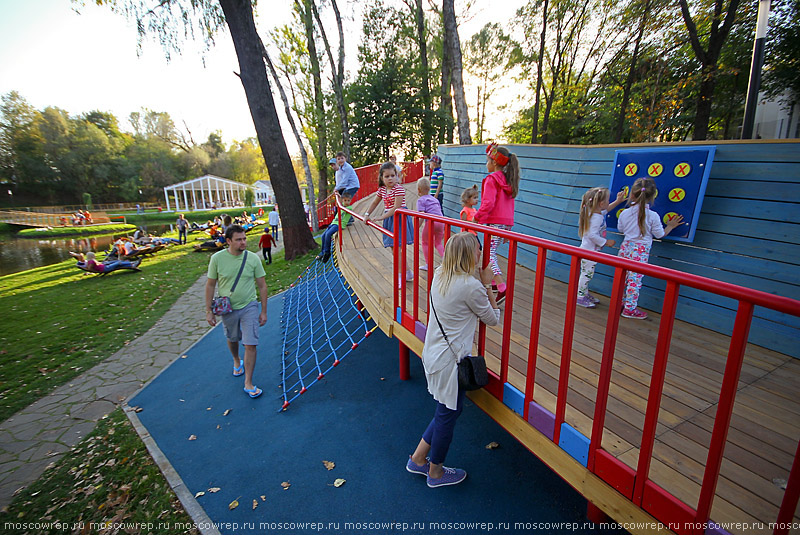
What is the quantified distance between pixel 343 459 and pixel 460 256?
2.42m

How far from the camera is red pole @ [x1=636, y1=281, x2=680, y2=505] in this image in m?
1.37

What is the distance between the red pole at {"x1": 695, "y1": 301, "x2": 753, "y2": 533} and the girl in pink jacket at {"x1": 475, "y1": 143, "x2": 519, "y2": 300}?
7.77 feet

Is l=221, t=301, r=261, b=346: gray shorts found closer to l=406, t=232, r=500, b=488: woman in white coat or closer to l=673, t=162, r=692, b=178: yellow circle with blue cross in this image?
l=406, t=232, r=500, b=488: woman in white coat

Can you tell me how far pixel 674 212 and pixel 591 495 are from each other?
9.93ft

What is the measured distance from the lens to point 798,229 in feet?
9.56

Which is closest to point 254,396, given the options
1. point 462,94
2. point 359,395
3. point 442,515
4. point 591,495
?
point 359,395

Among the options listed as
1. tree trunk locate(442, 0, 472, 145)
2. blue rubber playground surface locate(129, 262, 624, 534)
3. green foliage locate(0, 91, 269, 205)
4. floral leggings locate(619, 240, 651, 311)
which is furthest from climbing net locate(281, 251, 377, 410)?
green foliage locate(0, 91, 269, 205)

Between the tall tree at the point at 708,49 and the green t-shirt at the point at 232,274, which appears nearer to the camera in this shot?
the green t-shirt at the point at 232,274

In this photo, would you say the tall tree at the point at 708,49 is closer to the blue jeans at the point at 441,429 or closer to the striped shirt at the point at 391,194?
the striped shirt at the point at 391,194

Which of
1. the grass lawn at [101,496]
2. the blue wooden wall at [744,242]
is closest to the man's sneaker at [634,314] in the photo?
the blue wooden wall at [744,242]

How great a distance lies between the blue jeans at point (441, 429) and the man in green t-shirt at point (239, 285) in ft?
8.31

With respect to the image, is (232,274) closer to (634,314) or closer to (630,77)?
(634,314)

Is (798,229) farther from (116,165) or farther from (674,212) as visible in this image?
(116,165)

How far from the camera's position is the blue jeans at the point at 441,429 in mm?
2502
